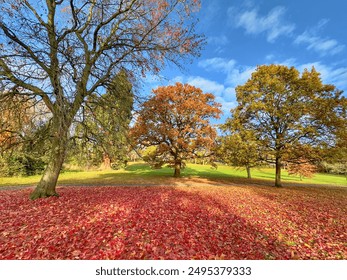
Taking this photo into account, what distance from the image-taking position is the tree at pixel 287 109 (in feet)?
45.4

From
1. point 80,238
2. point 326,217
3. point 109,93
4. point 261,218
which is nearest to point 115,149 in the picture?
point 109,93

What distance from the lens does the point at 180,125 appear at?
2195cm

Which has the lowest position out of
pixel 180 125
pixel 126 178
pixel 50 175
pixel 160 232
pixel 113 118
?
pixel 126 178

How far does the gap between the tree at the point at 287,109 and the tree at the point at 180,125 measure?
4886 mm

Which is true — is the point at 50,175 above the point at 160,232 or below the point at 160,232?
above

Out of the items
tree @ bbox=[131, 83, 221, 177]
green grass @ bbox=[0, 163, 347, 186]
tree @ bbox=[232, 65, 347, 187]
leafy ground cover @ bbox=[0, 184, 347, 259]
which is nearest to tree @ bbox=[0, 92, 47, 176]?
leafy ground cover @ bbox=[0, 184, 347, 259]

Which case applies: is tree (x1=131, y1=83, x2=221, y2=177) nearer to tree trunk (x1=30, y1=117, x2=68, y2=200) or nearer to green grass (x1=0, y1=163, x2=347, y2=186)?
green grass (x1=0, y1=163, x2=347, y2=186)

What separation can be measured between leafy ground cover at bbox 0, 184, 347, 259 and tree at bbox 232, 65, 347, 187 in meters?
8.08

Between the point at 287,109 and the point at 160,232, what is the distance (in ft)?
47.6

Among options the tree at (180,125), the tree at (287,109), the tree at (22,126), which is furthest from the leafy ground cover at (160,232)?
the tree at (180,125)

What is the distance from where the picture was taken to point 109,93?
925 cm

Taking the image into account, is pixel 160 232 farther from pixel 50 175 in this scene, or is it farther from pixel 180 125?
pixel 180 125

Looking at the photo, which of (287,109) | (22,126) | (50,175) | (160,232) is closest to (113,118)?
(22,126)
